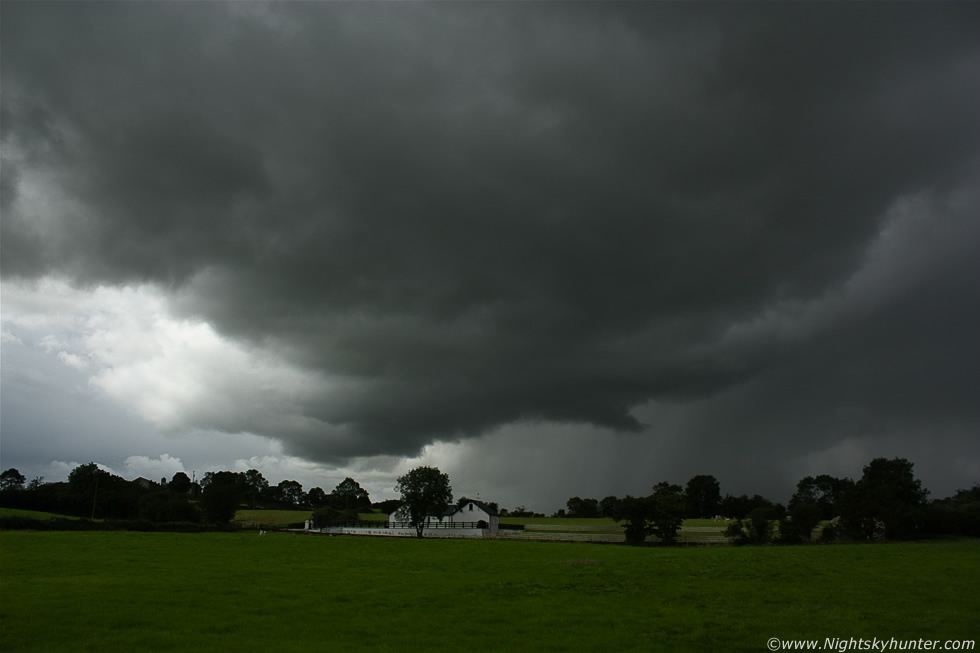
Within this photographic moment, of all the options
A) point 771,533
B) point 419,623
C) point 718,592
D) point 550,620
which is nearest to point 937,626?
point 718,592

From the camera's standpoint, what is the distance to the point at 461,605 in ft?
80.2

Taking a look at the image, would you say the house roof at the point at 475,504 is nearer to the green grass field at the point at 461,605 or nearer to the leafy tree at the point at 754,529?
the leafy tree at the point at 754,529

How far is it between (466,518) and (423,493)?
2097 cm

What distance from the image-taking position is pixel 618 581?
31.9 meters

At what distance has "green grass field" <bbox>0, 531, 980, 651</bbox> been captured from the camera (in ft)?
59.8

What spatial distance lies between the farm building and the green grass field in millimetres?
93432

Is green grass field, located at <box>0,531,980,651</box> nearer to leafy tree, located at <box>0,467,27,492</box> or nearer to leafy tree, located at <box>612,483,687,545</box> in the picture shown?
leafy tree, located at <box>612,483,687,545</box>

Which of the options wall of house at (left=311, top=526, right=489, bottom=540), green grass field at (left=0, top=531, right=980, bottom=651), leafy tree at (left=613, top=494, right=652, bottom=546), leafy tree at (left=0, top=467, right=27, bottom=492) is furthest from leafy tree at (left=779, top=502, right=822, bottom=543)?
leafy tree at (left=0, top=467, right=27, bottom=492)

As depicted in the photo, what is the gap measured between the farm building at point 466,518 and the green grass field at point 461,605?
3678 inches

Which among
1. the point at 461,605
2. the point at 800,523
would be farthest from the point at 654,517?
the point at 461,605

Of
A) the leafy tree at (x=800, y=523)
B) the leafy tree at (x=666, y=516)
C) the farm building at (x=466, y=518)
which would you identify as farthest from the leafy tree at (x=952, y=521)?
the farm building at (x=466, y=518)

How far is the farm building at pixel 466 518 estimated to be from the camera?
131 meters

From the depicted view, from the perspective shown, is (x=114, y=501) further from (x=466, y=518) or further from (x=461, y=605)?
(x=461, y=605)

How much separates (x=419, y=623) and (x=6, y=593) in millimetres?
16786
